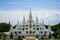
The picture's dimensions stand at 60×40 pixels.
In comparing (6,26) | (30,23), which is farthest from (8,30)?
(30,23)

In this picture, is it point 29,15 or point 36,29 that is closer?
point 36,29

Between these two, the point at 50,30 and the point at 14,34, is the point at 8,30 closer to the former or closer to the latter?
the point at 14,34

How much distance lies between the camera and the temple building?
41.8 metres

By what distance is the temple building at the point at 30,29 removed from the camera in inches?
1645

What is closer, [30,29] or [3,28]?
[3,28]

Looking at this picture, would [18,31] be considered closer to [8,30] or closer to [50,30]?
[8,30]

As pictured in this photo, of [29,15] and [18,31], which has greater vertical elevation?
[29,15]

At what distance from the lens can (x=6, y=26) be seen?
43875mm

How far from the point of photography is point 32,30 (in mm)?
43125

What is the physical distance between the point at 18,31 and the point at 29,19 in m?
4.34

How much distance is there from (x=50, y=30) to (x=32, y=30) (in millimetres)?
3588

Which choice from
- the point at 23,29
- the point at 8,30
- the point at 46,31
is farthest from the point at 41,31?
the point at 8,30

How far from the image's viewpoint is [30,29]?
43438 mm

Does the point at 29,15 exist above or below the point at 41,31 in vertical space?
above
